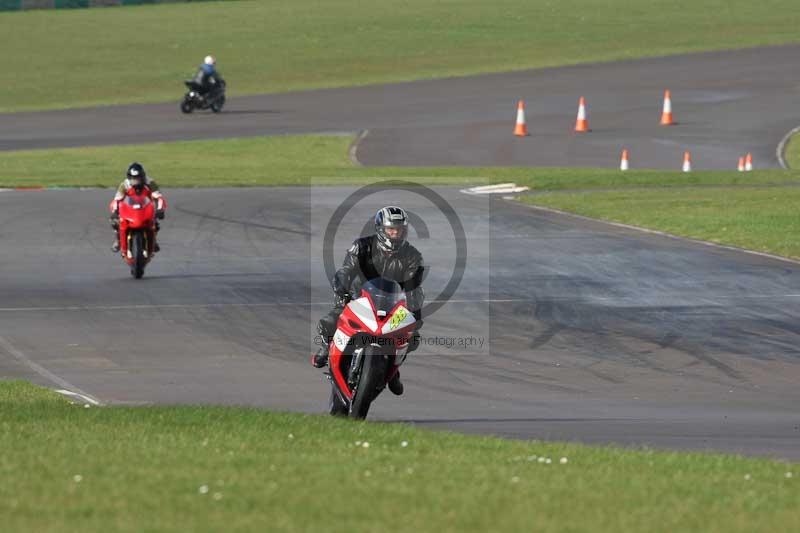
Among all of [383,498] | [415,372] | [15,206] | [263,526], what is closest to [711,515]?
[383,498]

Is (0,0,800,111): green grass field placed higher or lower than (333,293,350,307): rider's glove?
higher

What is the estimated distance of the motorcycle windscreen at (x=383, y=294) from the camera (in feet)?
42.0

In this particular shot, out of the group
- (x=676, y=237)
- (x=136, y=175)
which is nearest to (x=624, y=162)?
(x=676, y=237)

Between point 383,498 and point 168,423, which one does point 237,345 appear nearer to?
point 168,423

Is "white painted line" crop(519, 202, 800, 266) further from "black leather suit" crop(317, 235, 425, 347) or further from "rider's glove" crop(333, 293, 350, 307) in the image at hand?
"rider's glove" crop(333, 293, 350, 307)

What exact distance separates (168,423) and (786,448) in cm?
461

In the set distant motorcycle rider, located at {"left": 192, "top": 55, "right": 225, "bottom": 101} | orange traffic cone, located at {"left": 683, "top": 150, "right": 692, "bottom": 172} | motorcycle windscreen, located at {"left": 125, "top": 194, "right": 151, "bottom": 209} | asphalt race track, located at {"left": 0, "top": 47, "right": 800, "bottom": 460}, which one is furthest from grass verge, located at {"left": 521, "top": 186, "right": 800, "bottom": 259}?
distant motorcycle rider, located at {"left": 192, "top": 55, "right": 225, "bottom": 101}

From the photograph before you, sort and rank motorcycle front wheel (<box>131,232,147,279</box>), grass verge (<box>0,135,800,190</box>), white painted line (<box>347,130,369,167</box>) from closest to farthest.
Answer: motorcycle front wheel (<box>131,232,147,279</box>), grass verge (<box>0,135,800,190</box>), white painted line (<box>347,130,369,167</box>)

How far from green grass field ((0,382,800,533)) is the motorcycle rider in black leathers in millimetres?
1377

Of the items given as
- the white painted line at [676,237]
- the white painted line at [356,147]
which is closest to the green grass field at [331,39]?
the white painted line at [356,147]

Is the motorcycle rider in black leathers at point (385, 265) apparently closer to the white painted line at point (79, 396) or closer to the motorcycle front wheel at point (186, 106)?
the white painted line at point (79, 396)

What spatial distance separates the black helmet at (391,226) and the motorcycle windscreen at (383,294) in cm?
36

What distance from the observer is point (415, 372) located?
16344 mm

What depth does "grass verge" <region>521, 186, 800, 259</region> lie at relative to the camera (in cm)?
2686
